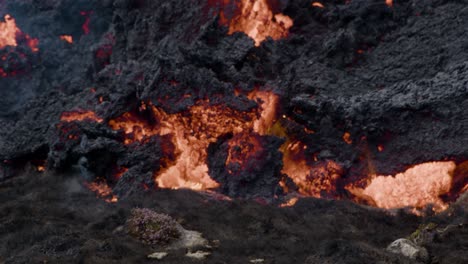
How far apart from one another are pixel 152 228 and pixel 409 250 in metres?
10.6

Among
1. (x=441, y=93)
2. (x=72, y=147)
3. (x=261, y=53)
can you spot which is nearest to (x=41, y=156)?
(x=72, y=147)

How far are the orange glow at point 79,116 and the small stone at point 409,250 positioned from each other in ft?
75.4

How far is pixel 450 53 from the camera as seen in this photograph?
24.1 metres

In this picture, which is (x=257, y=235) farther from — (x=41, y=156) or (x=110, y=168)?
(x=41, y=156)

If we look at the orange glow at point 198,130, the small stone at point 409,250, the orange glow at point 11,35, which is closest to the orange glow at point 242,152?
the orange glow at point 198,130

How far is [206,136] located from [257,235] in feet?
31.5

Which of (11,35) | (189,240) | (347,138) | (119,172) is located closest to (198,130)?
(119,172)

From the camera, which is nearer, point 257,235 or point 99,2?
point 257,235

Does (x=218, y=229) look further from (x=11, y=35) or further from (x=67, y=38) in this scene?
(x=11, y=35)

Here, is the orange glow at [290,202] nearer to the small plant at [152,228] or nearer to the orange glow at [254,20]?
the small plant at [152,228]

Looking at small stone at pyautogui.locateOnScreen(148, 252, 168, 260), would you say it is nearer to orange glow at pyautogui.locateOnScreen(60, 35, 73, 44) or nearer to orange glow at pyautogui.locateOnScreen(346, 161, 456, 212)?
orange glow at pyautogui.locateOnScreen(346, 161, 456, 212)

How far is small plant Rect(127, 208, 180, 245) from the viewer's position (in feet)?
57.6

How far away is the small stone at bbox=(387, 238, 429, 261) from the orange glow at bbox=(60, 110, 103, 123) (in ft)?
75.4

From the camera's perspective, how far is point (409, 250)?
14.6m
